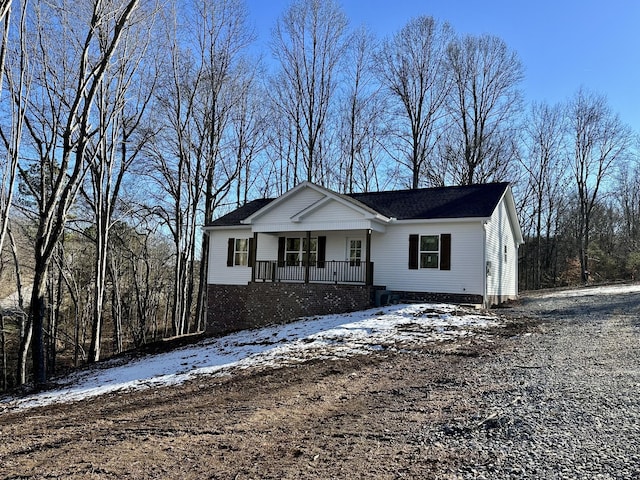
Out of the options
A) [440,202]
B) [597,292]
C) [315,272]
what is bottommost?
[597,292]

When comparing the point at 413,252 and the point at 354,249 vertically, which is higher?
the point at 354,249

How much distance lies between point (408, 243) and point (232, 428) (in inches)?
467

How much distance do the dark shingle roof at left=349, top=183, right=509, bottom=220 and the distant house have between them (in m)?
0.04

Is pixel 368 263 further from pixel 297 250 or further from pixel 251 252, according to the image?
pixel 251 252

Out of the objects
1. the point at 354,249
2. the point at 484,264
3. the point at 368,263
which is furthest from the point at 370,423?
the point at 354,249

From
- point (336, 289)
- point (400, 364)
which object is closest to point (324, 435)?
point (400, 364)

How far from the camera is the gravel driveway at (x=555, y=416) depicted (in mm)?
3357

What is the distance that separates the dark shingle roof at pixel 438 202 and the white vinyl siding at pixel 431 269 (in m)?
0.36

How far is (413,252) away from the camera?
15.4m

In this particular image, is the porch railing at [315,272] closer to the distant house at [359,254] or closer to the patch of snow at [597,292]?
the distant house at [359,254]

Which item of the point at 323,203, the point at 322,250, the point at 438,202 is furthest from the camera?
the point at 322,250

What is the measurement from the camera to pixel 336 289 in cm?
1515

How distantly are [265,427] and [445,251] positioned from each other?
11513 mm

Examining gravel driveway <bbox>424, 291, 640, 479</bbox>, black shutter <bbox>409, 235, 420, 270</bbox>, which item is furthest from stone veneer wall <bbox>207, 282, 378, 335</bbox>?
gravel driveway <bbox>424, 291, 640, 479</bbox>
